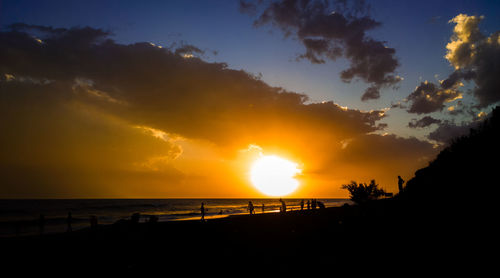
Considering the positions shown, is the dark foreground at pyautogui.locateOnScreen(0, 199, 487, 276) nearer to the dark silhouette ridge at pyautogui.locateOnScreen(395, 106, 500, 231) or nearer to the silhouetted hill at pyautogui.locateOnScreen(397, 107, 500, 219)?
the dark silhouette ridge at pyautogui.locateOnScreen(395, 106, 500, 231)

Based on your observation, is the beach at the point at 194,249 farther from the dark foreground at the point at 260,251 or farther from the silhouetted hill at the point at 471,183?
the silhouetted hill at the point at 471,183

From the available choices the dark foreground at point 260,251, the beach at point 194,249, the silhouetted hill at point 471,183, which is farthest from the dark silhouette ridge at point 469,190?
the beach at point 194,249

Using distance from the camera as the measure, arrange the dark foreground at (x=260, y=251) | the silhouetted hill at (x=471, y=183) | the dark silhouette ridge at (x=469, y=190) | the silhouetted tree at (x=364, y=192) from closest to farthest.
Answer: the dark foreground at (x=260, y=251)
the dark silhouette ridge at (x=469, y=190)
the silhouetted hill at (x=471, y=183)
the silhouetted tree at (x=364, y=192)

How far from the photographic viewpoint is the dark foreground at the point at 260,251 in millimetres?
10359

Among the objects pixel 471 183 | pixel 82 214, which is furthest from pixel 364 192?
pixel 82 214

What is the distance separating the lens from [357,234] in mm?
16500

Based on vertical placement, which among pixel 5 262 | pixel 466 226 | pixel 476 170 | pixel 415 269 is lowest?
pixel 5 262

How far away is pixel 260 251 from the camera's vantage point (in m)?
14.6

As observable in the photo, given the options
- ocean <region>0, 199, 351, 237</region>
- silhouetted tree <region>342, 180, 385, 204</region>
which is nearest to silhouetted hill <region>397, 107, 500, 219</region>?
silhouetted tree <region>342, 180, 385, 204</region>

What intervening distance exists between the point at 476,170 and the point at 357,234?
26.8 ft

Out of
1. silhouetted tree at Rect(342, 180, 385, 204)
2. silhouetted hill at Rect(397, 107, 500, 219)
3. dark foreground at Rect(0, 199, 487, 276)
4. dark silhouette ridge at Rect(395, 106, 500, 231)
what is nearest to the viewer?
dark foreground at Rect(0, 199, 487, 276)

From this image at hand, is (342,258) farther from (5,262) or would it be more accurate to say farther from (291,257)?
(5,262)

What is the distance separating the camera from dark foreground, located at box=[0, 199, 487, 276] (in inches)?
408

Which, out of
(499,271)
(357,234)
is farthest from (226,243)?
(499,271)
